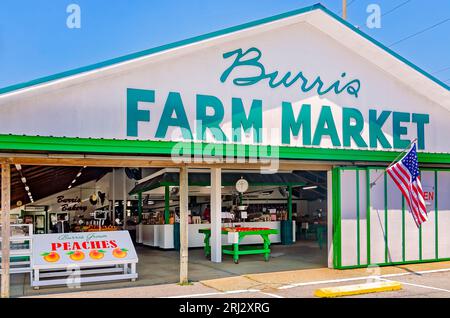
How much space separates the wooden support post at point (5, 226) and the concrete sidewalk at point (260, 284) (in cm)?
80

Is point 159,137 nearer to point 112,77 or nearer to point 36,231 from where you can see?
point 112,77

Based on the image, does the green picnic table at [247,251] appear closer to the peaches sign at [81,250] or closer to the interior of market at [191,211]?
the interior of market at [191,211]

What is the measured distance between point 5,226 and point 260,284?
563 cm

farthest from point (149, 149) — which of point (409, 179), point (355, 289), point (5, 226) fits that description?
point (409, 179)

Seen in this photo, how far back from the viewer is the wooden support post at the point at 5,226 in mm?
9915

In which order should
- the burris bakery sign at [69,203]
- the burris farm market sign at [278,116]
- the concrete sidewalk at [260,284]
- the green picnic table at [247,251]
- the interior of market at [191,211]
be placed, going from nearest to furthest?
1. the concrete sidewalk at [260,284]
2. the burris farm market sign at [278,116]
3. the green picnic table at [247,251]
4. the interior of market at [191,211]
5. the burris bakery sign at [69,203]

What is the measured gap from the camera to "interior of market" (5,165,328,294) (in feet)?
50.1

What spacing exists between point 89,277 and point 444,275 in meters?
8.80

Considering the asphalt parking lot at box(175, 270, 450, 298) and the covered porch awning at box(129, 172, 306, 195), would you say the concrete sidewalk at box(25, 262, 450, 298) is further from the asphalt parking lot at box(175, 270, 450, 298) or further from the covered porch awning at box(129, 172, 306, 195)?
the covered porch awning at box(129, 172, 306, 195)

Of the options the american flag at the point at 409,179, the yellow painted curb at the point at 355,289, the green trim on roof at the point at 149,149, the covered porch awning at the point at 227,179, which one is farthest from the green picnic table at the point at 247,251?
the yellow painted curb at the point at 355,289

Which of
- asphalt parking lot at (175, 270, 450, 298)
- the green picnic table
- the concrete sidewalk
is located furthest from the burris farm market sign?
asphalt parking lot at (175, 270, 450, 298)

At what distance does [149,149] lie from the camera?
35.5 ft

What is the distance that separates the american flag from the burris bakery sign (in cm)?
2324
